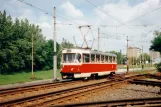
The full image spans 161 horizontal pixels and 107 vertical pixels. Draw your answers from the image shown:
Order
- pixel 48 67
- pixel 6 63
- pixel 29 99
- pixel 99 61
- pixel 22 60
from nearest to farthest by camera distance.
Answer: pixel 29 99, pixel 99 61, pixel 6 63, pixel 22 60, pixel 48 67

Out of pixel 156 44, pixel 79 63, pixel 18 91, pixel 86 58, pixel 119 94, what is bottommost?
pixel 119 94

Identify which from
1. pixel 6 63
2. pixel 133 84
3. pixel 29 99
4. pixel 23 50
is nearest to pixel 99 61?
pixel 133 84

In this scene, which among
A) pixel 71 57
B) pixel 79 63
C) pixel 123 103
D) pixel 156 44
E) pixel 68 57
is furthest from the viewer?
pixel 156 44

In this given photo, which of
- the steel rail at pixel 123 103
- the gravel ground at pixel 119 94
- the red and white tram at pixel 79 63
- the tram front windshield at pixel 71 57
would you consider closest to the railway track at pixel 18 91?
the red and white tram at pixel 79 63

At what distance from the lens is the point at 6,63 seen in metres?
58.2

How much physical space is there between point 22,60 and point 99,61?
40.0 metres

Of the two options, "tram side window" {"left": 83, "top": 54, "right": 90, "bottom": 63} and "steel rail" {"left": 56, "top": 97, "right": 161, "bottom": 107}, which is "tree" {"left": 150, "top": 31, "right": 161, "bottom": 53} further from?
"steel rail" {"left": 56, "top": 97, "right": 161, "bottom": 107}

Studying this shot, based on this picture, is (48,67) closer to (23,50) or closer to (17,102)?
(23,50)

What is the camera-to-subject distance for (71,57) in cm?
2281

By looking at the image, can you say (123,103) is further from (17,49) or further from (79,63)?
(17,49)

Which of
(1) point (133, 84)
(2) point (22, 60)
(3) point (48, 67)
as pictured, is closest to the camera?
(1) point (133, 84)

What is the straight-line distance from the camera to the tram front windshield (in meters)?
22.5

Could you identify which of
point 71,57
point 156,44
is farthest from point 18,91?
point 156,44

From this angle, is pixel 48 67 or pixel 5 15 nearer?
pixel 5 15
